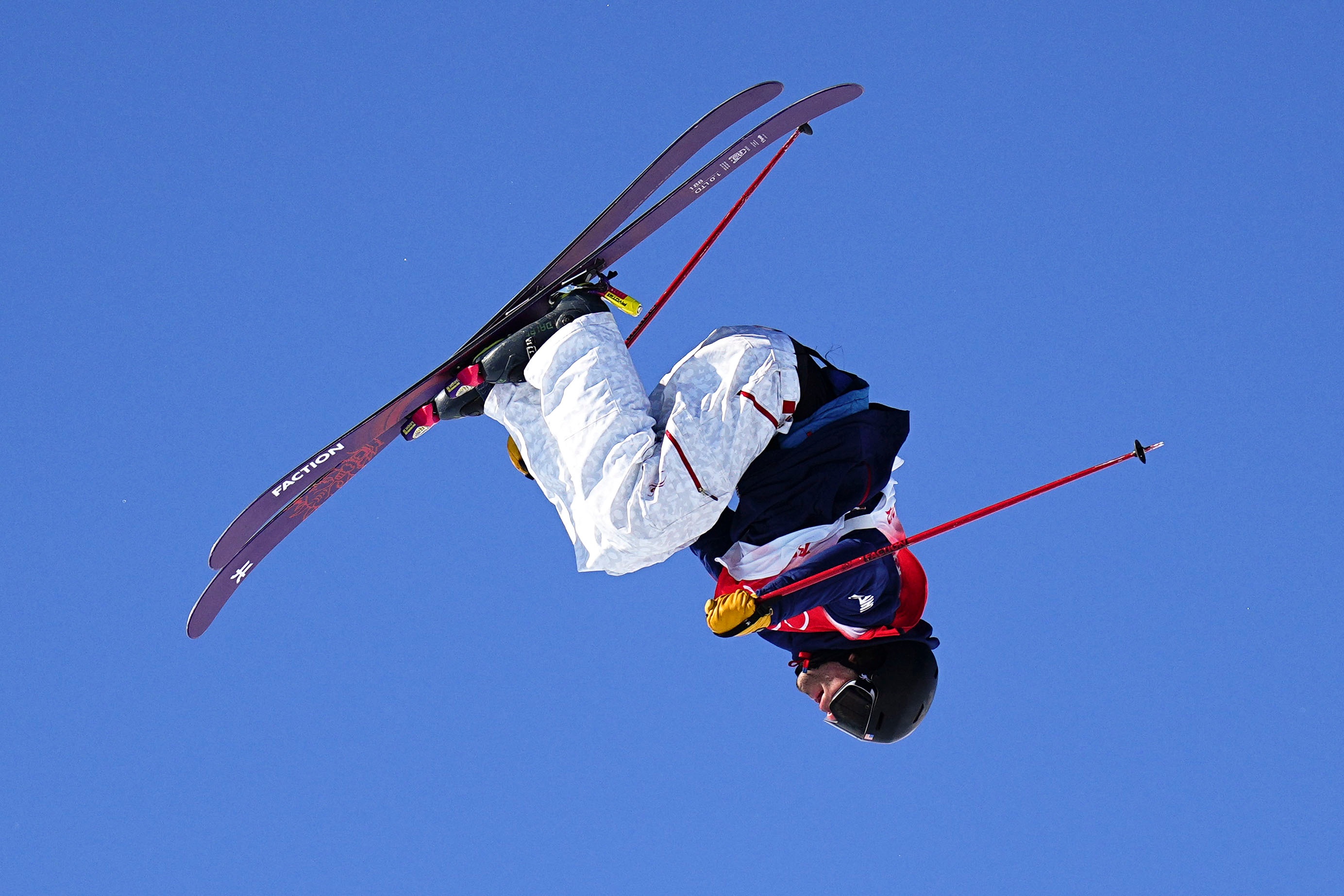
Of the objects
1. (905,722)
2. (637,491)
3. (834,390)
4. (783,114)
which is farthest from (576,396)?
(905,722)

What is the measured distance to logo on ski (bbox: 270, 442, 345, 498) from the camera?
529 cm

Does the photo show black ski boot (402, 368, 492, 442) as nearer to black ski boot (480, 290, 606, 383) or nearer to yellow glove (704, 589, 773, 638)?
black ski boot (480, 290, 606, 383)

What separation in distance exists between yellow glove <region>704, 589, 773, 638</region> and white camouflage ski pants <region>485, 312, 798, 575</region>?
30 centimetres

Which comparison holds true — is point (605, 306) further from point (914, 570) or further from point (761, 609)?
point (914, 570)

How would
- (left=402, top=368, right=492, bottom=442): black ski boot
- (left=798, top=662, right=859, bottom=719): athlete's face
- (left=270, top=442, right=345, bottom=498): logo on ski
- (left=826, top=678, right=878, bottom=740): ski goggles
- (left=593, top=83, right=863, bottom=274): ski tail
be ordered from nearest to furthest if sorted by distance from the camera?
1. (left=402, top=368, right=492, bottom=442): black ski boot
2. (left=270, top=442, right=345, bottom=498): logo on ski
3. (left=593, top=83, right=863, bottom=274): ski tail
4. (left=826, top=678, right=878, bottom=740): ski goggles
5. (left=798, top=662, right=859, bottom=719): athlete's face

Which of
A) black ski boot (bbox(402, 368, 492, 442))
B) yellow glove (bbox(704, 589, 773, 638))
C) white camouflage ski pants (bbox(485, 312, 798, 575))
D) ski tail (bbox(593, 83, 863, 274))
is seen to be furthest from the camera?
ski tail (bbox(593, 83, 863, 274))

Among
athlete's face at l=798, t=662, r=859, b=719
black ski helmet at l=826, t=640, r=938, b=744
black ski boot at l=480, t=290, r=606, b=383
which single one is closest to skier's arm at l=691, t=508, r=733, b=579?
athlete's face at l=798, t=662, r=859, b=719

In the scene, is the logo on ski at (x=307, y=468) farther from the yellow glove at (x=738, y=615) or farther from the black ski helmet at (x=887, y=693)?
the black ski helmet at (x=887, y=693)

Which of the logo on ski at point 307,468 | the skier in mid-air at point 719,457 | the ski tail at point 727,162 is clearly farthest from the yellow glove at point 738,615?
the logo on ski at point 307,468

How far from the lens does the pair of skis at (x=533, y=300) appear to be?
5.23 metres

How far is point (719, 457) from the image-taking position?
189 inches

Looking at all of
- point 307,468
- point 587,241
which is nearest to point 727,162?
point 587,241

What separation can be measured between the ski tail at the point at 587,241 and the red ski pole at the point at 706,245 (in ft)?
0.72

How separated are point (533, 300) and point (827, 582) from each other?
1.74 metres
